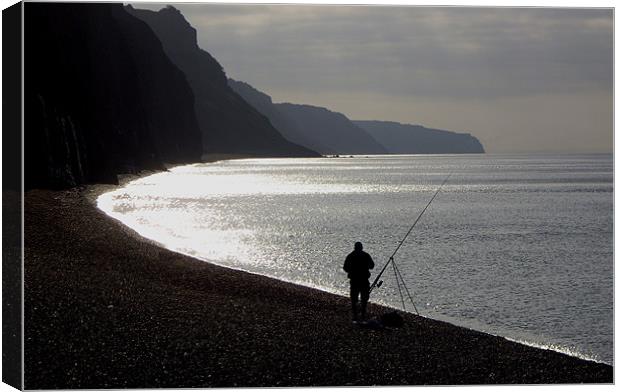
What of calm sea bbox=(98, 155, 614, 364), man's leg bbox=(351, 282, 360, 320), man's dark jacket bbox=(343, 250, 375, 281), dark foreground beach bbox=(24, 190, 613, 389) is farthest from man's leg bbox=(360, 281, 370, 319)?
calm sea bbox=(98, 155, 614, 364)

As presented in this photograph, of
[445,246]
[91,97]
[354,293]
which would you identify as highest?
[91,97]

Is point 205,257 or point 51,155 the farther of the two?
point 51,155

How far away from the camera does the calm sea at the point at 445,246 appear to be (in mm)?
26141

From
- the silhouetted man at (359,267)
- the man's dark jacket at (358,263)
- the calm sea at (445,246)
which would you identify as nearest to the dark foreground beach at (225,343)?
the silhouetted man at (359,267)

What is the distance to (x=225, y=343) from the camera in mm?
15305

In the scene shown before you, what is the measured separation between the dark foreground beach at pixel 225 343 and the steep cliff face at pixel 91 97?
493 centimetres

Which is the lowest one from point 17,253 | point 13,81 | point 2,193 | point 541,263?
point 541,263

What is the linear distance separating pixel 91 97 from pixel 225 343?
184 ft

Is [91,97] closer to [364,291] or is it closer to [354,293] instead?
[354,293]

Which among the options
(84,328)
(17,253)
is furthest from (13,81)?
(84,328)

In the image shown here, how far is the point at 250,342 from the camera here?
15664 mm

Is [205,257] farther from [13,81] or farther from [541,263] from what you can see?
[13,81]

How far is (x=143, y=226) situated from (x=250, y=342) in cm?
3633

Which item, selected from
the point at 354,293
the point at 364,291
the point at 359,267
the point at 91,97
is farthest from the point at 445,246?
the point at 91,97
